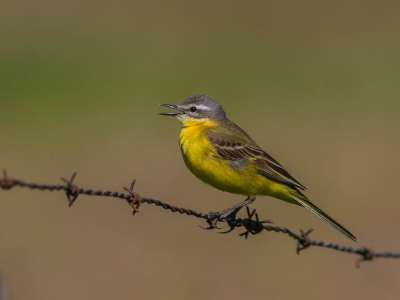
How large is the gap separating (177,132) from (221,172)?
11262mm

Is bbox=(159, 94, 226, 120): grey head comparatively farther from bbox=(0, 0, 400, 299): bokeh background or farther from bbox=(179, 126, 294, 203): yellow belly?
bbox=(0, 0, 400, 299): bokeh background

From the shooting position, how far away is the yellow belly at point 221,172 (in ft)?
26.1

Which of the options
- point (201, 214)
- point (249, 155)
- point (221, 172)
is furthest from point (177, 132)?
point (201, 214)

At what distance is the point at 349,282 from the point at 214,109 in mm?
3675

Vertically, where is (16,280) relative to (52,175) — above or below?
below

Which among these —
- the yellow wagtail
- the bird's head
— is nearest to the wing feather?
the yellow wagtail

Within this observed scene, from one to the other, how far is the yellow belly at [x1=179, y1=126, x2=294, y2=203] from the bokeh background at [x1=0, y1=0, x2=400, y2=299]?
236 centimetres

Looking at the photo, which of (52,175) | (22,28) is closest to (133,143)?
(52,175)

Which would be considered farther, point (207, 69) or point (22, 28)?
point (22, 28)

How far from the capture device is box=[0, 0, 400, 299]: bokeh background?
36.0ft

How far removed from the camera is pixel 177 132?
19219 millimetres

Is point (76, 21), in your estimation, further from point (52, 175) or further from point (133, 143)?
point (52, 175)

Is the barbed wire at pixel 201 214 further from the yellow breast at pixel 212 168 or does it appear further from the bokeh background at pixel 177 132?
the bokeh background at pixel 177 132

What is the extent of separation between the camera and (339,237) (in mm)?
12367
